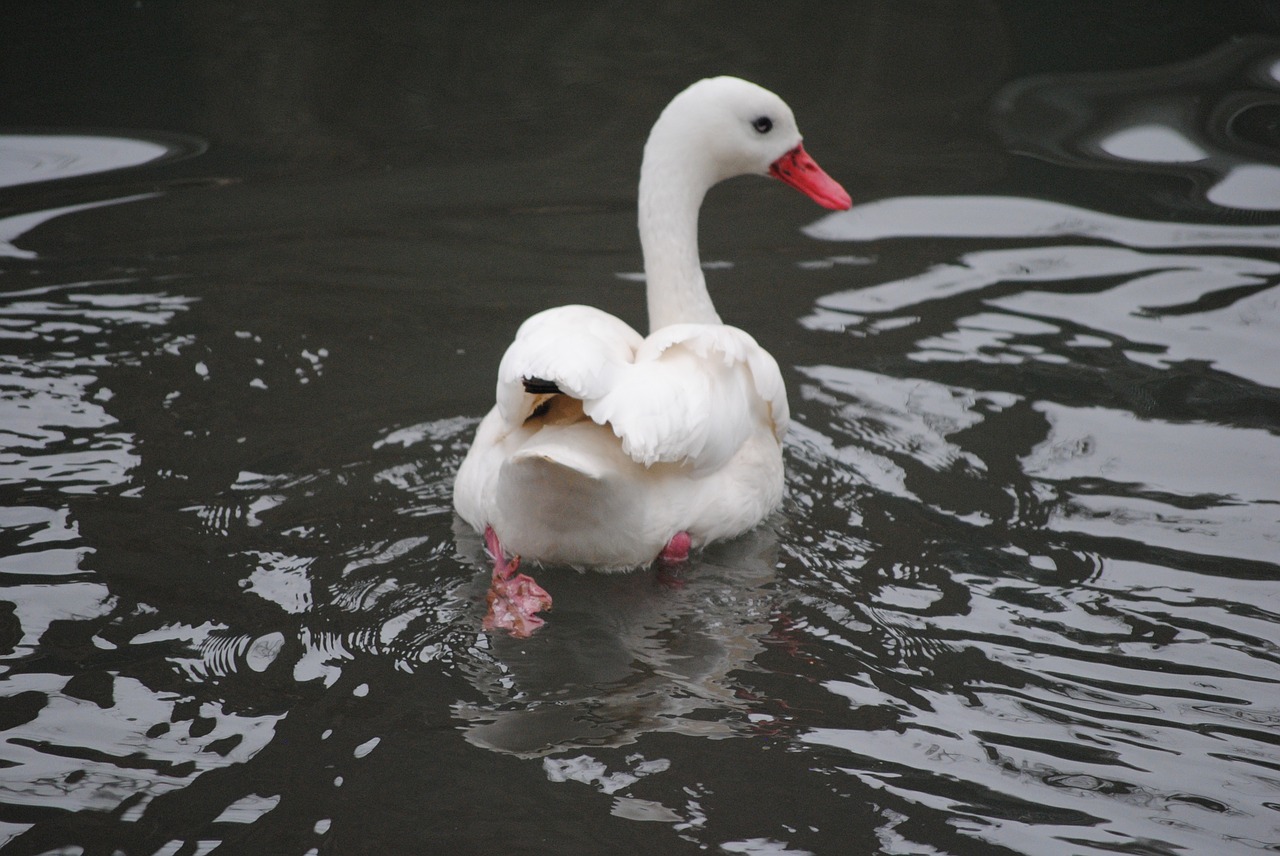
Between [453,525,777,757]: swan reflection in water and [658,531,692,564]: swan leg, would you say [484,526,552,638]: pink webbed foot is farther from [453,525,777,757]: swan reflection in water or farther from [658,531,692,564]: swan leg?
[658,531,692,564]: swan leg

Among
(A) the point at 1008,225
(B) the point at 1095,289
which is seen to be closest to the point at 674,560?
(B) the point at 1095,289

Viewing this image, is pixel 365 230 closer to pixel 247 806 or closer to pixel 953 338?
pixel 953 338

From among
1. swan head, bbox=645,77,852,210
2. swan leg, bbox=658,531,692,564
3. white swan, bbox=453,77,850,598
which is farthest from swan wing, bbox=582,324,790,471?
swan head, bbox=645,77,852,210

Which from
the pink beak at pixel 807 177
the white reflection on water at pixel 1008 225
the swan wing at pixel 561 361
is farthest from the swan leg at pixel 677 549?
the white reflection on water at pixel 1008 225

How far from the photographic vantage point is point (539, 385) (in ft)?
11.7

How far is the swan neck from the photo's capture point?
4.81 metres

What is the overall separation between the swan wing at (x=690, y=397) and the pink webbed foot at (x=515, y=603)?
1.80ft

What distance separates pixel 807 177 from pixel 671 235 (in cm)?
71

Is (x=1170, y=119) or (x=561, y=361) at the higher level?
(x=1170, y=119)

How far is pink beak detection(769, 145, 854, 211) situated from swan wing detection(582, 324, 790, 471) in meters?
1.03

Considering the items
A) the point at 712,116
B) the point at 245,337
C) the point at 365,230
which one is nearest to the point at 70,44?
the point at 365,230

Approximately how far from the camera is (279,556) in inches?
167

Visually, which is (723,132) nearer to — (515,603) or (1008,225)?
(515,603)

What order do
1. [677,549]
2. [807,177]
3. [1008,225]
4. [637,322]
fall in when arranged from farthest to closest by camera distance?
[1008,225], [637,322], [807,177], [677,549]
